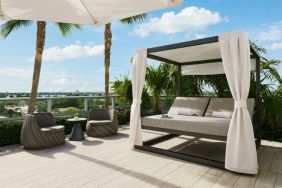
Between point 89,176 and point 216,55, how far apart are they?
4306mm

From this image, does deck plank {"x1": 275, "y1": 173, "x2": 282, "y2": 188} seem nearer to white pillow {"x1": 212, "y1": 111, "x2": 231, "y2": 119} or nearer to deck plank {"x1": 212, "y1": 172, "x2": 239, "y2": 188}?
deck plank {"x1": 212, "y1": 172, "x2": 239, "y2": 188}

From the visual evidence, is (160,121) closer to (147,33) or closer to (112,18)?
(112,18)

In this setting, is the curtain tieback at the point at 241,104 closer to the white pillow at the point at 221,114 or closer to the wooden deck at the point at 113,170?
the wooden deck at the point at 113,170

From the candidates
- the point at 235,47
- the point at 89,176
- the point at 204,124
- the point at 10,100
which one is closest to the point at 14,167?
the point at 89,176

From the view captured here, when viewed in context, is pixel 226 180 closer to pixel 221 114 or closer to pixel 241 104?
pixel 241 104

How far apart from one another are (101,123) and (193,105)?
101 inches

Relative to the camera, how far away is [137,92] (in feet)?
16.9

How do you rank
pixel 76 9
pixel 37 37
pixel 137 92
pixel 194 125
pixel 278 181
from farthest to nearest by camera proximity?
pixel 37 37 → pixel 137 92 → pixel 194 125 → pixel 278 181 → pixel 76 9

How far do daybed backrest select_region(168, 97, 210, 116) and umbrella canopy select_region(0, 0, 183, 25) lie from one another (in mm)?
3866

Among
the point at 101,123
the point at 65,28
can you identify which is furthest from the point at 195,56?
the point at 65,28

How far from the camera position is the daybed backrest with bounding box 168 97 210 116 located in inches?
243

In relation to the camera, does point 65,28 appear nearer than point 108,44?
Yes

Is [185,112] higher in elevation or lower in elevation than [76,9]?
lower

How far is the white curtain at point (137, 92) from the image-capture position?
5008 mm
